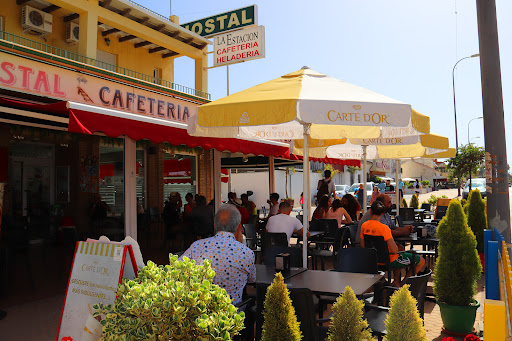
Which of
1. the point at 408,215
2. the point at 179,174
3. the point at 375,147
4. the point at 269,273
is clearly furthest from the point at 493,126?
the point at 179,174

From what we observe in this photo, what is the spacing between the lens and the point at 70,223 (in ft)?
29.2

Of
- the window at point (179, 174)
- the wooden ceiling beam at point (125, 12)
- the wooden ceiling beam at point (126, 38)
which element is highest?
the wooden ceiling beam at point (125, 12)

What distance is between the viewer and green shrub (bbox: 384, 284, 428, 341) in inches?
75.2

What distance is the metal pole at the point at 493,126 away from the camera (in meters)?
5.00

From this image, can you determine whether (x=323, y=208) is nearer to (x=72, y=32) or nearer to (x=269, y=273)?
(x=269, y=273)

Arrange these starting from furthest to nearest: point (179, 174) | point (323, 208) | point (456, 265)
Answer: point (179, 174)
point (323, 208)
point (456, 265)

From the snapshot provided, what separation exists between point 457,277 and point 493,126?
1.76m

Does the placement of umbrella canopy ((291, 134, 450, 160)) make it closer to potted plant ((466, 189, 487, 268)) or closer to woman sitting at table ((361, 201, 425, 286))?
potted plant ((466, 189, 487, 268))

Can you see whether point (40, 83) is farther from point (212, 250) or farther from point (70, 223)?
point (212, 250)

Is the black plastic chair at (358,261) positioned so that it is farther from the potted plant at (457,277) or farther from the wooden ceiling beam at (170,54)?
the wooden ceiling beam at (170,54)

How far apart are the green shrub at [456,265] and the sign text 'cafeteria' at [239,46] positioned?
11.0 m

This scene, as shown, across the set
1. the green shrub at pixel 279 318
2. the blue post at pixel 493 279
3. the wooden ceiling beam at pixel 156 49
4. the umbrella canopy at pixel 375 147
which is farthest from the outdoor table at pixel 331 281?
the wooden ceiling beam at pixel 156 49

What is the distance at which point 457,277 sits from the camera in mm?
4770

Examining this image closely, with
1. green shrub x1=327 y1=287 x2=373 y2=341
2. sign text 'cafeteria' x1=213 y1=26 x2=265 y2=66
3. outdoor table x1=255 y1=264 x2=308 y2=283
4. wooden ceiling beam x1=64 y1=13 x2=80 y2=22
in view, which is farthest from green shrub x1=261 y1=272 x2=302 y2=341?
sign text 'cafeteria' x1=213 y1=26 x2=265 y2=66
